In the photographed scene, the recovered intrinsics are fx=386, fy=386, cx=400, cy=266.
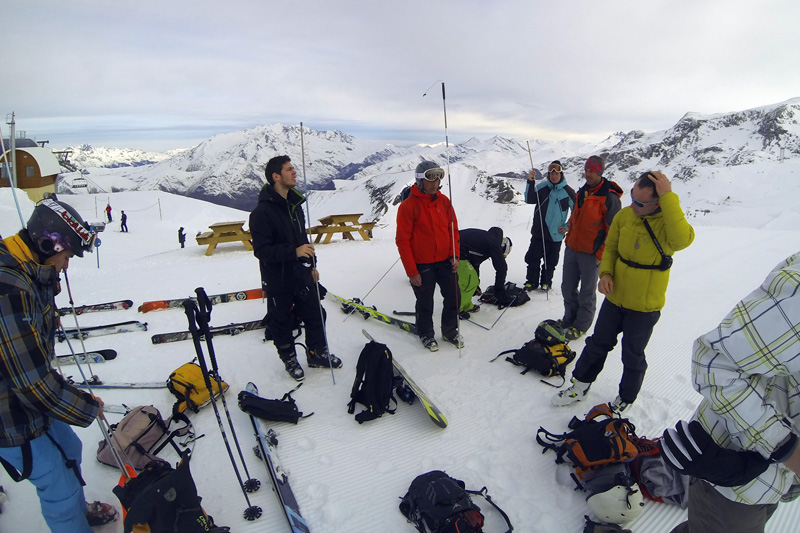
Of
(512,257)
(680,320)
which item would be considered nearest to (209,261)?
(512,257)

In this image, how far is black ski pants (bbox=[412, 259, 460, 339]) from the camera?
4855 millimetres

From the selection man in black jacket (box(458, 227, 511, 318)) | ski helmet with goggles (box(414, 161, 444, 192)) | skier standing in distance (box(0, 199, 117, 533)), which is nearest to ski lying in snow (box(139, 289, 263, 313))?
man in black jacket (box(458, 227, 511, 318))

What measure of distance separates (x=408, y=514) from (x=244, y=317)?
15.2 feet

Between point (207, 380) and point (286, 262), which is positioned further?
point (286, 262)

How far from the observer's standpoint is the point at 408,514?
104 inches

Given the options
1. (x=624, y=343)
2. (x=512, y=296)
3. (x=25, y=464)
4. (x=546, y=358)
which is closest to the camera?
(x=25, y=464)

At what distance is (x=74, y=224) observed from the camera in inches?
87.1

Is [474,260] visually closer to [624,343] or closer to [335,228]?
[624,343]

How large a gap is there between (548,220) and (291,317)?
4614 millimetres

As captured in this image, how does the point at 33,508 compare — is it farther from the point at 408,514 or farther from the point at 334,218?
the point at 334,218

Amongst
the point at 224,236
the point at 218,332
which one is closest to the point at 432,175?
the point at 218,332

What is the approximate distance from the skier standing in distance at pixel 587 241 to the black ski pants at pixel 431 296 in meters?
1.47

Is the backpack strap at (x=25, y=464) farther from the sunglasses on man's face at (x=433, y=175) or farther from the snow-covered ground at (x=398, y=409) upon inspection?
the sunglasses on man's face at (x=433, y=175)

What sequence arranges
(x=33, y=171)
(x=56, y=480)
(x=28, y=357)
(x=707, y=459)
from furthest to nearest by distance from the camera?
(x=33, y=171), (x=56, y=480), (x=28, y=357), (x=707, y=459)
